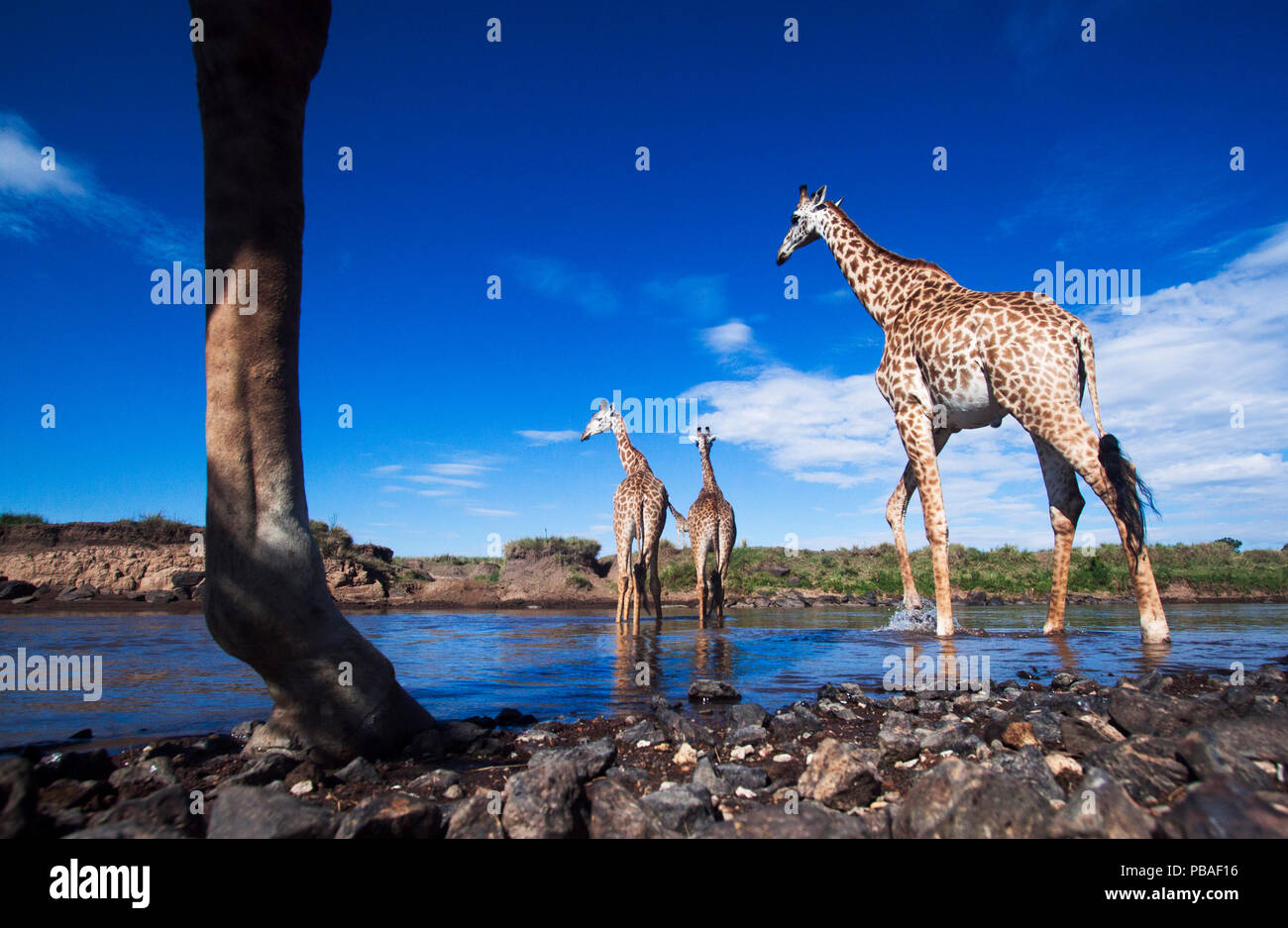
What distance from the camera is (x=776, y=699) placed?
210 inches

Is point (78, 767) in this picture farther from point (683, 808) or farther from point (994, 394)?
point (994, 394)

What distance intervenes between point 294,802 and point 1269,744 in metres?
3.92

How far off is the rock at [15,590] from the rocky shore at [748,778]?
21.4 meters

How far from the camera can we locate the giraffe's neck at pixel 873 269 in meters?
9.74

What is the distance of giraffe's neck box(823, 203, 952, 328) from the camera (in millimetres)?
9742

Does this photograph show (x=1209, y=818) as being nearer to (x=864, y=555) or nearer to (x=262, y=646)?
(x=262, y=646)

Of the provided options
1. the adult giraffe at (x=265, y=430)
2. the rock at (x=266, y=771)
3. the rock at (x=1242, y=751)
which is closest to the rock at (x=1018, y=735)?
the rock at (x=1242, y=751)

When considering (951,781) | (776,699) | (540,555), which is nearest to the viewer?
(951,781)

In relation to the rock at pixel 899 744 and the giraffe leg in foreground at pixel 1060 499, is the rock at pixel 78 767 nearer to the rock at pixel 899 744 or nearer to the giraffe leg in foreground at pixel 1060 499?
the rock at pixel 899 744

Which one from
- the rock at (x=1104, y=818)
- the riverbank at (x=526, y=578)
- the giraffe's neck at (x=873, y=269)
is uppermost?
the giraffe's neck at (x=873, y=269)

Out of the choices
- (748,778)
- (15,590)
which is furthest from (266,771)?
(15,590)

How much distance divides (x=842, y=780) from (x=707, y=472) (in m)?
13.2
